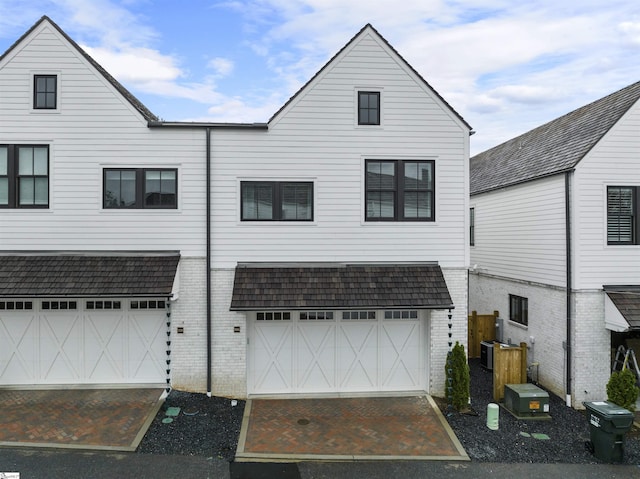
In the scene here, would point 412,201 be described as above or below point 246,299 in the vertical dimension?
above

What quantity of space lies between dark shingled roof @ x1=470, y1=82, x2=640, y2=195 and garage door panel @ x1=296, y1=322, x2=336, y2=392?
8442mm

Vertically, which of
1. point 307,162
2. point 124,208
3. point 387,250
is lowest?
point 387,250

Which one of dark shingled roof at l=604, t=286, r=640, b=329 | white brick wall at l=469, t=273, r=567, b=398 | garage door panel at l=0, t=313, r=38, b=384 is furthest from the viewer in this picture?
white brick wall at l=469, t=273, r=567, b=398

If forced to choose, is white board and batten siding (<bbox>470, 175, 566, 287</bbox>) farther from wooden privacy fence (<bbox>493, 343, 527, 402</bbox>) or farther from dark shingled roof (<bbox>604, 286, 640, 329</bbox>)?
wooden privacy fence (<bbox>493, 343, 527, 402</bbox>)

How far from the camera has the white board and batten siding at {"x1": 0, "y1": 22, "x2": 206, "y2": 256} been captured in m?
11.5

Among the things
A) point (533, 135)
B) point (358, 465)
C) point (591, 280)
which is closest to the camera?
point (358, 465)

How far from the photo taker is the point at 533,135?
17516mm

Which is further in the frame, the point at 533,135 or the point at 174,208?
the point at 533,135

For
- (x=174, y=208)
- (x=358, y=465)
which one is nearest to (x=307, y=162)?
(x=174, y=208)

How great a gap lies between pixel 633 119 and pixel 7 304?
61.2 ft

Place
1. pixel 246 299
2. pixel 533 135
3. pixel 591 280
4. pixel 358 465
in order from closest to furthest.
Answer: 1. pixel 358 465
2. pixel 246 299
3. pixel 591 280
4. pixel 533 135

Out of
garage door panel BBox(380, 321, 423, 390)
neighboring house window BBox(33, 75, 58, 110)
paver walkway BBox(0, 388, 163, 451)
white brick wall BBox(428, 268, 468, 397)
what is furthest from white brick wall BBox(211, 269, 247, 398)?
neighboring house window BBox(33, 75, 58, 110)

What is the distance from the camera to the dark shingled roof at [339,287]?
1095 centimetres

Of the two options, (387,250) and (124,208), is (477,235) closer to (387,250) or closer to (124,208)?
(387,250)
